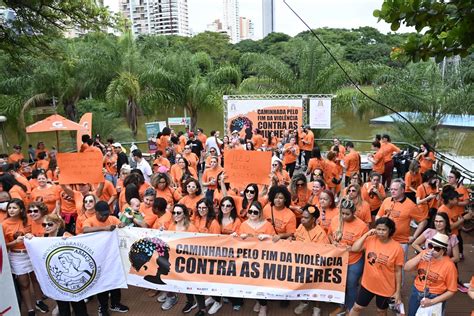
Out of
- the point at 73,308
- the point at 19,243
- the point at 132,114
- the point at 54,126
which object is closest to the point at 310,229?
the point at 73,308

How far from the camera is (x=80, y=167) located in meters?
6.32

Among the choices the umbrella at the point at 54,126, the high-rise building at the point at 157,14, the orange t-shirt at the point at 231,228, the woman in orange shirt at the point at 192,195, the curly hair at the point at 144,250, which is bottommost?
the curly hair at the point at 144,250

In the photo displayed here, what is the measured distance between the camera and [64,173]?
249 inches

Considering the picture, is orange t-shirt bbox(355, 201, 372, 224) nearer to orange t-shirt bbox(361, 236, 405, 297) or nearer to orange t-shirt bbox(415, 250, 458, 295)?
orange t-shirt bbox(361, 236, 405, 297)

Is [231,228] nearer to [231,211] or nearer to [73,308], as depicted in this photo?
[231,211]

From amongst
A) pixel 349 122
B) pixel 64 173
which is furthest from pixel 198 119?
pixel 64 173

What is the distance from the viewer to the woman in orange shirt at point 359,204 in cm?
547

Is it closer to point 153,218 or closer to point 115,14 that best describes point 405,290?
point 153,218

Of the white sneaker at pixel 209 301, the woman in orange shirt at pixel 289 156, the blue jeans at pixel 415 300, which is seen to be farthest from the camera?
the woman in orange shirt at pixel 289 156

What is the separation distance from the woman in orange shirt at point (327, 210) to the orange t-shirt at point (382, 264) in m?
0.84

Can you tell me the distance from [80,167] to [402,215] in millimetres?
4527

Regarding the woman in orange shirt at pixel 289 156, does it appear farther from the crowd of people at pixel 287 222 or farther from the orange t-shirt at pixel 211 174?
the orange t-shirt at pixel 211 174

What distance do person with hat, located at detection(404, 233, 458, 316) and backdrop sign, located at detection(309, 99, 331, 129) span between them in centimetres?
976

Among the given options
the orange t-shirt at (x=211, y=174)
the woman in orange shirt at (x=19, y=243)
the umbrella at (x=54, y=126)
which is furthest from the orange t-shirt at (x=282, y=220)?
the umbrella at (x=54, y=126)
